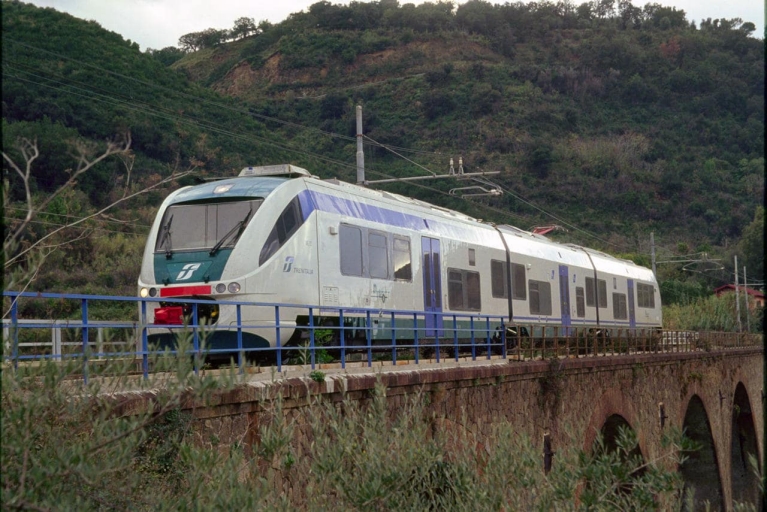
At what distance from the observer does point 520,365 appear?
1591 centimetres

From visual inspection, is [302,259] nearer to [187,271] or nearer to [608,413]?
[187,271]

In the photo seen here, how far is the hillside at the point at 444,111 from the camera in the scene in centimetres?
4053

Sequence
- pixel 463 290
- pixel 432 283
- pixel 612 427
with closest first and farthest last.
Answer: pixel 432 283, pixel 463 290, pixel 612 427

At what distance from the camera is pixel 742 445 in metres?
40.9

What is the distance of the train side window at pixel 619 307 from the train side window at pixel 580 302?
10.8 ft

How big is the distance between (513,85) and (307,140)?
99.9 ft

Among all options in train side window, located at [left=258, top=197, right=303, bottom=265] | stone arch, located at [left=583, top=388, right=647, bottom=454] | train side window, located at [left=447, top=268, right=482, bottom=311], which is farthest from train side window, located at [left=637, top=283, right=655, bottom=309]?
train side window, located at [left=258, top=197, right=303, bottom=265]

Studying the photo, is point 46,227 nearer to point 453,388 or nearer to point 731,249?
point 453,388

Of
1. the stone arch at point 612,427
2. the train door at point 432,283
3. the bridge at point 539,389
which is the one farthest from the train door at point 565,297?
the train door at point 432,283

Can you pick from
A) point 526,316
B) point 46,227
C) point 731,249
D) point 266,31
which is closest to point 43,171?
point 46,227

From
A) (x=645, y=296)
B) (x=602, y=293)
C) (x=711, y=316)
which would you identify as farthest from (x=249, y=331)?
(x=711, y=316)

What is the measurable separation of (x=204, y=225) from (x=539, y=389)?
7.20 meters

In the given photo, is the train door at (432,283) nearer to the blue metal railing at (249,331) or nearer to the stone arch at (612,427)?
the blue metal railing at (249,331)

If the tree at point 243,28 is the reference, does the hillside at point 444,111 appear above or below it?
below
